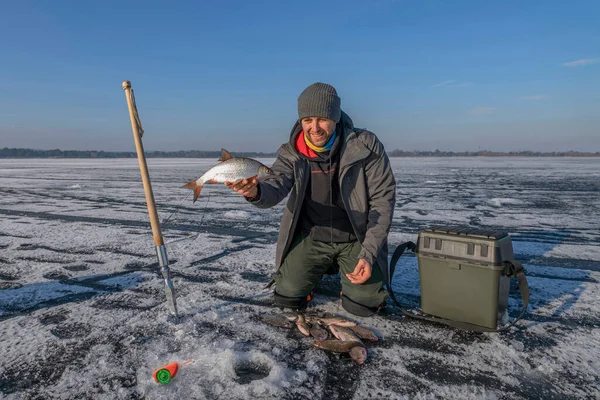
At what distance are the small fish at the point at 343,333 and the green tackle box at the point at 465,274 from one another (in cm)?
71

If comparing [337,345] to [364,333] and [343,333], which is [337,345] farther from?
[364,333]

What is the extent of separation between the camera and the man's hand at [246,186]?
281 centimetres

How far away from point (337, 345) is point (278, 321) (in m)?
0.57

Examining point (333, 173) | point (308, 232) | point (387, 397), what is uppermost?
point (333, 173)

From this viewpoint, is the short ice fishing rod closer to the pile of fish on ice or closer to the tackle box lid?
the pile of fish on ice

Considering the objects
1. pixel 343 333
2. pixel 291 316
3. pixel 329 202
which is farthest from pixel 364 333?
pixel 329 202

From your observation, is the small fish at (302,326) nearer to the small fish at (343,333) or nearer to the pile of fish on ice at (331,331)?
the pile of fish on ice at (331,331)

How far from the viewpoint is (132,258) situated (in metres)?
4.66

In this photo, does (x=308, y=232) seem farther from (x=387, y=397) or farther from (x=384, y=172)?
(x=387, y=397)

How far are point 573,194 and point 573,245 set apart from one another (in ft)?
23.1

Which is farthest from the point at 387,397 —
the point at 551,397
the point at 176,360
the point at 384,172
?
the point at 384,172

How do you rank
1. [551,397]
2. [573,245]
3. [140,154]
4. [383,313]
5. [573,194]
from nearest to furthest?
[551,397], [140,154], [383,313], [573,245], [573,194]

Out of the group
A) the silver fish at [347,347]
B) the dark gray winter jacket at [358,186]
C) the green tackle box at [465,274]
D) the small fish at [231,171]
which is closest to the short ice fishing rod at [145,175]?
the small fish at [231,171]

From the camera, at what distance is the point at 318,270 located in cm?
351
